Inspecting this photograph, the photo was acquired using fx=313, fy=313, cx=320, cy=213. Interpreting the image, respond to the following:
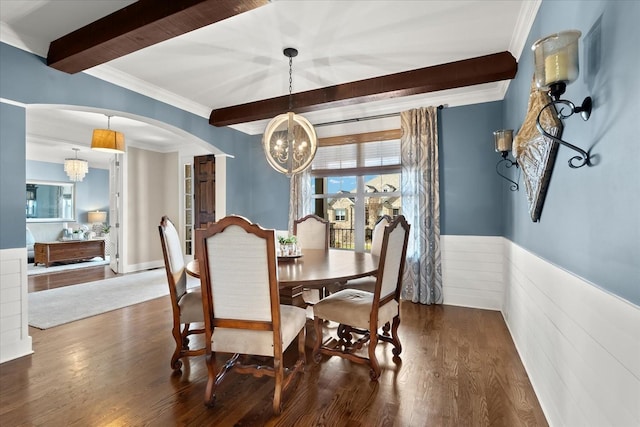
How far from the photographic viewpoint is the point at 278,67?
316 cm

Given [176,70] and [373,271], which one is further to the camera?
[176,70]

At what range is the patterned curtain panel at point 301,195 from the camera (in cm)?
480

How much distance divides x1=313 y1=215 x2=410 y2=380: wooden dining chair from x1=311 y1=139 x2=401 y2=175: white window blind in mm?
2199

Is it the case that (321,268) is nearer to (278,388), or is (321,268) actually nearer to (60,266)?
(278,388)

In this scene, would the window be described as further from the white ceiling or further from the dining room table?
the dining room table

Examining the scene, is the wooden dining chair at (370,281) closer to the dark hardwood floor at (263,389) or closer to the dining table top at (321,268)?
the dining table top at (321,268)

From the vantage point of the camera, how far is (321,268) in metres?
2.27

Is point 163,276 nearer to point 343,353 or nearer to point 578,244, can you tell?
point 343,353

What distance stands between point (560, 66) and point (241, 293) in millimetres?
1807

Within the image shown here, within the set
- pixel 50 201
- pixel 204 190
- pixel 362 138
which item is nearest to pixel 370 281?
pixel 362 138

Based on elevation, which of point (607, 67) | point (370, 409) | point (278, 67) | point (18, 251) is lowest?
point (370, 409)

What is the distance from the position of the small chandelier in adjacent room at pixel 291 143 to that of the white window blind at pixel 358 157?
1637mm

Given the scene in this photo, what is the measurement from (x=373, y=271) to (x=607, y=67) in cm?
155

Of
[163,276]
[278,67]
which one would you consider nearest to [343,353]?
[278,67]
